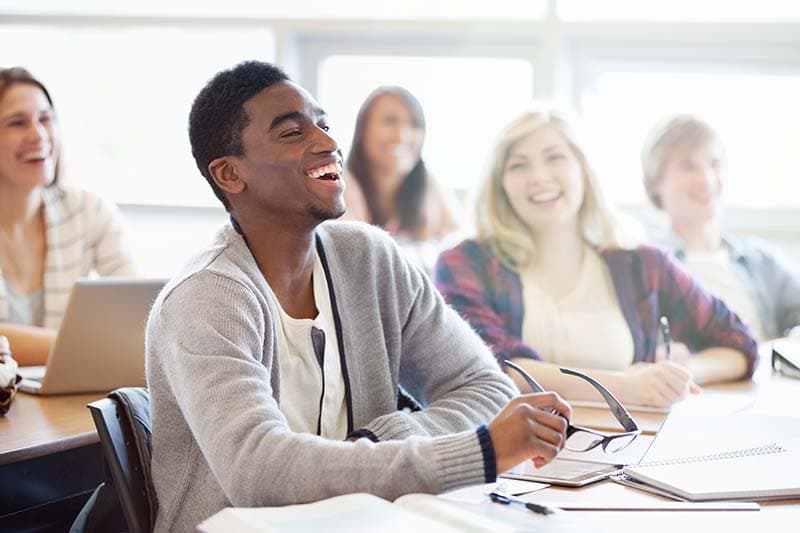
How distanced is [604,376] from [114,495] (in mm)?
1166

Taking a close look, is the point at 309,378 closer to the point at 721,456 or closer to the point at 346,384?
the point at 346,384

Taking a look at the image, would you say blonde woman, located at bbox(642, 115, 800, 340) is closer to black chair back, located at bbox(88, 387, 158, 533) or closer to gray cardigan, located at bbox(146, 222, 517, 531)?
gray cardigan, located at bbox(146, 222, 517, 531)

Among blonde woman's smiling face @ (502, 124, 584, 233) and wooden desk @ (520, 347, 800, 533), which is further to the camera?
blonde woman's smiling face @ (502, 124, 584, 233)

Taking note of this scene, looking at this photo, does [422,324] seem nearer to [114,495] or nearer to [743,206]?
[114,495]

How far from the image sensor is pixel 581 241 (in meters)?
2.89

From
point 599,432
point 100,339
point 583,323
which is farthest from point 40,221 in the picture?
point 599,432

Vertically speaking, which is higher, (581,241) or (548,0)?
(548,0)

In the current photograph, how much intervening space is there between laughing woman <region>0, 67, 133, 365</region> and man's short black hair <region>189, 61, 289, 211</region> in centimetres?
166

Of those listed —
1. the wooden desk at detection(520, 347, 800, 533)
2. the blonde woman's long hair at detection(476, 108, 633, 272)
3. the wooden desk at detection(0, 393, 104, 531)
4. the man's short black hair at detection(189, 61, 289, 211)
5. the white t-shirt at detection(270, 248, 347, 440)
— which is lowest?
the wooden desk at detection(0, 393, 104, 531)

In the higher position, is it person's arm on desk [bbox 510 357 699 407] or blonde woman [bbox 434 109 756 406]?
blonde woman [bbox 434 109 756 406]

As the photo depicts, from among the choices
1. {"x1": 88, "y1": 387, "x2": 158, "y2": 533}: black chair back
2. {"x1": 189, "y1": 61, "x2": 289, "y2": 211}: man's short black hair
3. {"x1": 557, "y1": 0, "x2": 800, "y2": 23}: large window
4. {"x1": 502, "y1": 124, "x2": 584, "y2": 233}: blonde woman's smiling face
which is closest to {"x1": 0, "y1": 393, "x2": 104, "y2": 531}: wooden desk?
{"x1": 88, "y1": 387, "x2": 158, "y2": 533}: black chair back

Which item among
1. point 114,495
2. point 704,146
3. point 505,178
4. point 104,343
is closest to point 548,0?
point 704,146

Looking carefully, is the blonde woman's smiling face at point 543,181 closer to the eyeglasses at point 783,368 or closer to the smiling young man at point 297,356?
the eyeglasses at point 783,368

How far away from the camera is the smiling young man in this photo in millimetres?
1357
